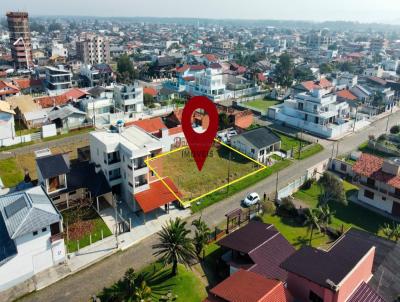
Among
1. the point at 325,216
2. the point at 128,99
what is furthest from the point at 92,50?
the point at 325,216

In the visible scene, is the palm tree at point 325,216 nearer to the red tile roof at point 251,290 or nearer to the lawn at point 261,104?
the red tile roof at point 251,290

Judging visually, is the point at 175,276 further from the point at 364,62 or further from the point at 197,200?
the point at 364,62

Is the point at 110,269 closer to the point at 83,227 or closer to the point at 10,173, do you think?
the point at 83,227

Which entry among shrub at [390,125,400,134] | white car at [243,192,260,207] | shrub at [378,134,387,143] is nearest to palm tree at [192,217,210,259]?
white car at [243,192,260,207]

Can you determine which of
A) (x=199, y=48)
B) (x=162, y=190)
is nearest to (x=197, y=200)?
(x=162, y=190)

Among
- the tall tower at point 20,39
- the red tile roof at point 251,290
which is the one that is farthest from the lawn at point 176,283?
the tall tower at point 20,39

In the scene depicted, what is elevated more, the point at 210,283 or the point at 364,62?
the point at 364,62
